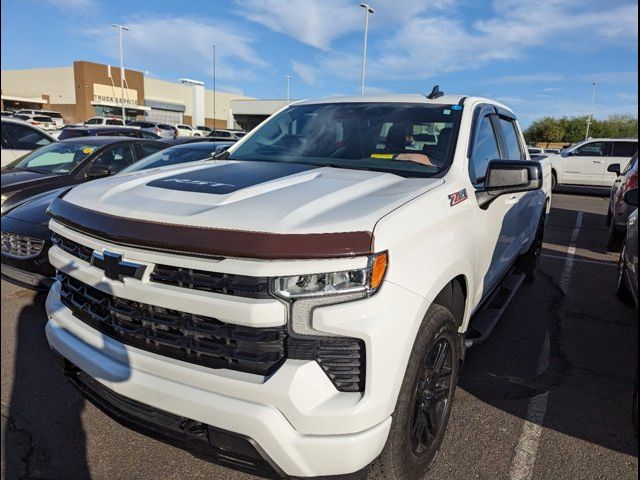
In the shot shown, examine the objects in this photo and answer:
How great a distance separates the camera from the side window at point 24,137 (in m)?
9.32

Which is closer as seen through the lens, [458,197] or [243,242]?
[243,242]

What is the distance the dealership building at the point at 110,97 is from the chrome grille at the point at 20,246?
51.0 metres

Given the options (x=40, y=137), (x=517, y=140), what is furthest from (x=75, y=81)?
(x=517, y=140)

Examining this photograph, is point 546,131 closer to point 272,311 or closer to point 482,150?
point 482,150

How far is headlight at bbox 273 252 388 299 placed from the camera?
68.8 inches

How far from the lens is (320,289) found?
1.76m

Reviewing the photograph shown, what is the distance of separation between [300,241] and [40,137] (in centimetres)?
991

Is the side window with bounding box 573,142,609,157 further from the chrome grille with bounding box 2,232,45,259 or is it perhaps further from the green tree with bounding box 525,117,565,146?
the green tree with bounding box 525,117,565,146

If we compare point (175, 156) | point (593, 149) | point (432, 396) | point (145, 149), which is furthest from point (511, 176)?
point (593, 149)

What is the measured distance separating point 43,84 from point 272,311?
76243 millimetres

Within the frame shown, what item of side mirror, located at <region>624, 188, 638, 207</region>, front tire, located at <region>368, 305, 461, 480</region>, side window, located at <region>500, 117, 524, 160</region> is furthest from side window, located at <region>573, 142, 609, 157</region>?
front tire, located at <region>368, 305, 461, 480</region>

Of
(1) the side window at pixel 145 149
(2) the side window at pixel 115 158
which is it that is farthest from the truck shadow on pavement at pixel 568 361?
(1) the side window at pixel 145 149

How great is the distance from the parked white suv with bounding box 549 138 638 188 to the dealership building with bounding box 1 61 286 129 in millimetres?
41719

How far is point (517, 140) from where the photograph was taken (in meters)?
4.70
